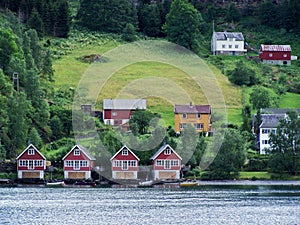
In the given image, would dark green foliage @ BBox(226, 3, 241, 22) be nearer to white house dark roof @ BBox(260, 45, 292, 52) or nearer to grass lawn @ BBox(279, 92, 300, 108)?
white house dark roof @ BBox(260, 45, 292, 52)

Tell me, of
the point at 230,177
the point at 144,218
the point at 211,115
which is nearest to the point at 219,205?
the point at 144,218

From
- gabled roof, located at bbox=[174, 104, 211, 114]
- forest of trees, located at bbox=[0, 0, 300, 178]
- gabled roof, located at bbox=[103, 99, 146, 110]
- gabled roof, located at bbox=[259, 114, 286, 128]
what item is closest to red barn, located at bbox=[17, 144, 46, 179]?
forest of trees, located at bbox=[0, 0, 300, 178]

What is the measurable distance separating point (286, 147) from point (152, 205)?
26.8 metres

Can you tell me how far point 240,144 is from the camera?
363ft

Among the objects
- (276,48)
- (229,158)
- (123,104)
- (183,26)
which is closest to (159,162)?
(229,158)

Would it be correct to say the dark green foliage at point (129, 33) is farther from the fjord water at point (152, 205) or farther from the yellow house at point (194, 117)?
the fjord water at point (152, 205)

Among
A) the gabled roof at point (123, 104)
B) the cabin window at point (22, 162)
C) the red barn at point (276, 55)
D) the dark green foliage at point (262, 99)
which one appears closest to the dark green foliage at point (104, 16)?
the red barn at point (276, 55)

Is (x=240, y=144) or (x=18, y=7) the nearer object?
(x=240, y=144)

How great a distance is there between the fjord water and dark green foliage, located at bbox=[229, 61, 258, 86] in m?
45.3

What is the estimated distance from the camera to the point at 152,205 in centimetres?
8869

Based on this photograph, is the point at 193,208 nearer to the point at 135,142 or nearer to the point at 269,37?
the point at 135,142

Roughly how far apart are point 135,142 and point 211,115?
742 inches

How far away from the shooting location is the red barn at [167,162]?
112500mm

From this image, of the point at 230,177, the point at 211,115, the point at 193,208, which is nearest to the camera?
the point at 193,208
